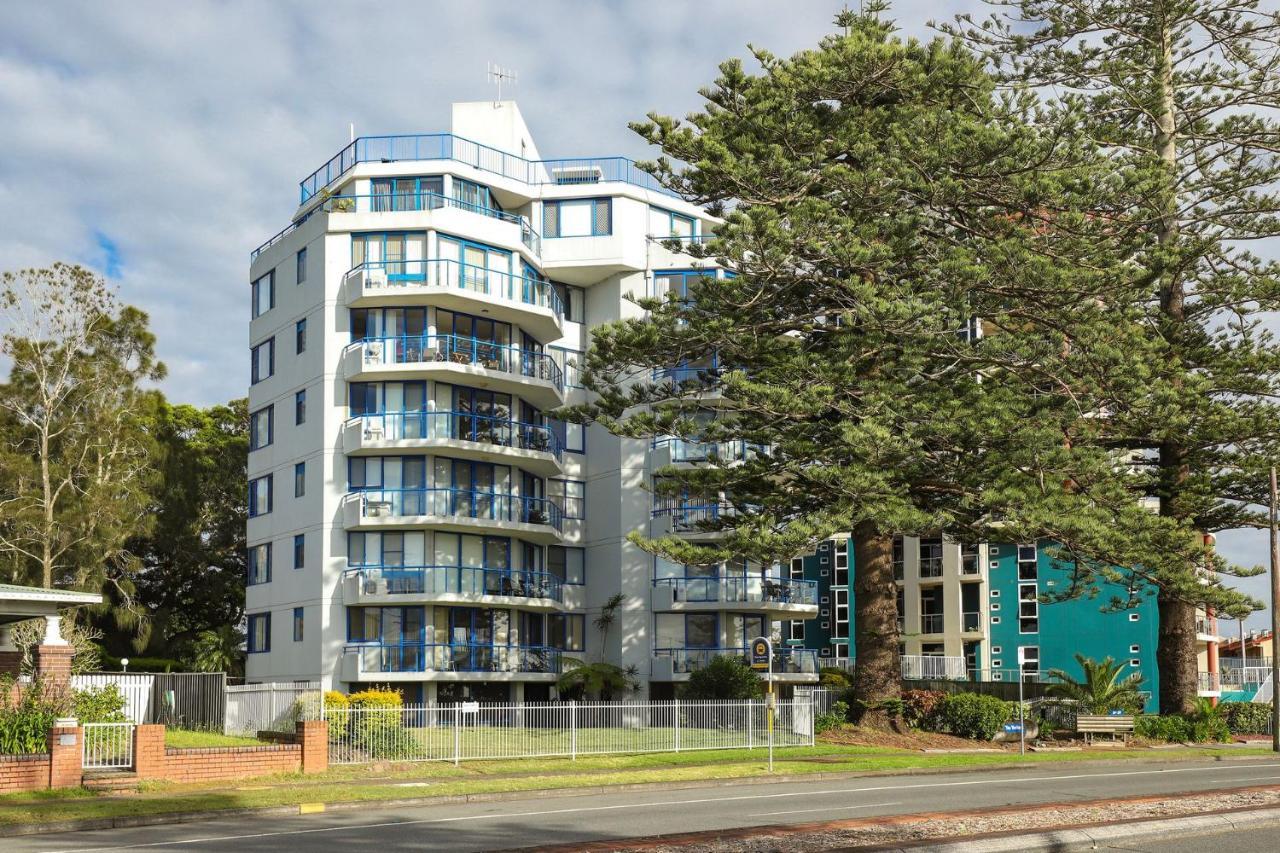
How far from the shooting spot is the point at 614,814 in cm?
2058

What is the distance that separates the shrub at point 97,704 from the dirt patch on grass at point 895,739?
17378 mm

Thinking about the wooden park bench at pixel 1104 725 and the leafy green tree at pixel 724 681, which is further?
the leafy green tree at pixel 724 681

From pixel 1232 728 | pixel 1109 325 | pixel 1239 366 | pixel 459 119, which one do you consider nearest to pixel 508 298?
pixel 459 119

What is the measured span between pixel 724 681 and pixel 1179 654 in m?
13.8

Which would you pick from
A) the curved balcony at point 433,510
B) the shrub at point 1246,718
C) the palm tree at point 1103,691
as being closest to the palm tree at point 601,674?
the curved balcony at point 433,510

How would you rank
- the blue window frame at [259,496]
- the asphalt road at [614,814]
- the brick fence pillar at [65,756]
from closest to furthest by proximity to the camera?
1. the asphalt road at [614,814]
2. the brick fence pillar at [65,756]
3. the blue window frame at [259,496]

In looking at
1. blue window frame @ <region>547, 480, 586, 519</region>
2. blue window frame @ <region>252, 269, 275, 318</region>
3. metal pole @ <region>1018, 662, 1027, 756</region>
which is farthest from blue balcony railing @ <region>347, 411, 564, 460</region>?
metal pole @ <region>1018, 662, 1027, 756</region>

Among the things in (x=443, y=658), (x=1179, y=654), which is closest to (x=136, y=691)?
(x=443, y=658)

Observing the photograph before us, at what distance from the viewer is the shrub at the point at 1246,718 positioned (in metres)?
45.5

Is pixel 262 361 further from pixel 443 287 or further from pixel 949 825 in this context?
pixel 949 825

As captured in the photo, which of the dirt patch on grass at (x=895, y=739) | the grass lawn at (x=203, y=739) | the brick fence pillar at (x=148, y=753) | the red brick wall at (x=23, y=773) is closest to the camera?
the red brick wall at (x=23, y=773)

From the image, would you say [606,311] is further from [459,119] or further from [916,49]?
[916,49]

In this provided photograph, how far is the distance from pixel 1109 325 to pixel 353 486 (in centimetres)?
2308

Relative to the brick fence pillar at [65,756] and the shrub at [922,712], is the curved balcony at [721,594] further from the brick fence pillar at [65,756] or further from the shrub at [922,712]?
the brick fence pillar at [65,756]
